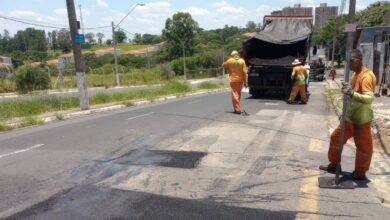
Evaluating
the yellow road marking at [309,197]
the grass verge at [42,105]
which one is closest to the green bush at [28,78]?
the grass verge at [42,105]

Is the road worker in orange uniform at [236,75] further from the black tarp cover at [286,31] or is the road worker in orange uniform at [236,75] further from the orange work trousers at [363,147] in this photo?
the orange work trousers at [363,147]

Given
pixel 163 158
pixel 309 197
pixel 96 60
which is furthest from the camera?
pixel 96 60

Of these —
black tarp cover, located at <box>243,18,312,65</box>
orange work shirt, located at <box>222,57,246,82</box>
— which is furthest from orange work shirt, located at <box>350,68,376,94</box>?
black tarp cover, located at <box>243,18,312,65</box>

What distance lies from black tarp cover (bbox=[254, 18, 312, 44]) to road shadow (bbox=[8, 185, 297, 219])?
49.3ft

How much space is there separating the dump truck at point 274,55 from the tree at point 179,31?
62.0 meters

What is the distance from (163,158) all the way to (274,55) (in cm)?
1337

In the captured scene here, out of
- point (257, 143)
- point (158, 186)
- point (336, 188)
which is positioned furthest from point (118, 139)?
point (336, 188)

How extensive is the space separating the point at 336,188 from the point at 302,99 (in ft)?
39.6

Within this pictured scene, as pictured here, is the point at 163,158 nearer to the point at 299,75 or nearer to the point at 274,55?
the point at 299,75

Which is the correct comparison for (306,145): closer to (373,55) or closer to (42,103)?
(42,103)

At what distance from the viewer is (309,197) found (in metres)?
5.57

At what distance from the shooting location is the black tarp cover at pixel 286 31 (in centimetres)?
1963

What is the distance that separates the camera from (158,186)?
239 inches

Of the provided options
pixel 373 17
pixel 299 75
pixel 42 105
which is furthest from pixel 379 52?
pixel 373 17
